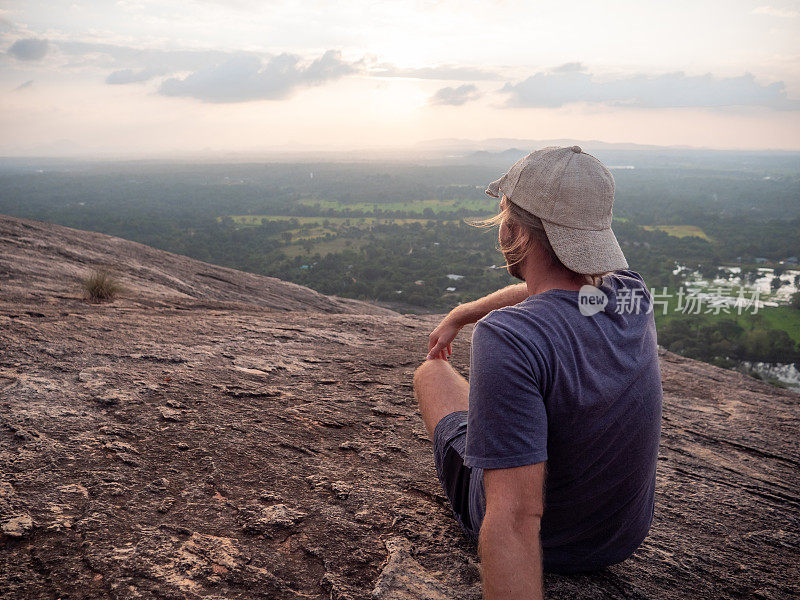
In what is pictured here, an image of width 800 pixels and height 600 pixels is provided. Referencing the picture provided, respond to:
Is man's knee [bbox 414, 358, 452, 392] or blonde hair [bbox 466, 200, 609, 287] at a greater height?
blonde hair [bbox 466, 200, 609, 287]

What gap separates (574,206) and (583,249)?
0.46 feet

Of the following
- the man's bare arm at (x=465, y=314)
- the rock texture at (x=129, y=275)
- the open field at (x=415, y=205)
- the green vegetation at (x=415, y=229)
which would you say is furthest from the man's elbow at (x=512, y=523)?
the open field at (x=415, y=205)

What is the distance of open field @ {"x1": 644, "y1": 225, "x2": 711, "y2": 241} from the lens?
177ft

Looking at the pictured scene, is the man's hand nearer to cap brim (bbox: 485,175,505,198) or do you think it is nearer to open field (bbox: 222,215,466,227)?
cap brim (bbox: 485,175,505,198)

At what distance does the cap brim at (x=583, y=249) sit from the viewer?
1538 millimetres

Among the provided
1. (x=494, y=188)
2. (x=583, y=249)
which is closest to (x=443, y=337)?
(x=494, y=188)

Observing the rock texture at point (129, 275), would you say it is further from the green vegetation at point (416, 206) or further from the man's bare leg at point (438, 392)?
the green vegetation at point (416, 206)

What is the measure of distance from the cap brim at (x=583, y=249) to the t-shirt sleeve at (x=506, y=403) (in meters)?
0.37

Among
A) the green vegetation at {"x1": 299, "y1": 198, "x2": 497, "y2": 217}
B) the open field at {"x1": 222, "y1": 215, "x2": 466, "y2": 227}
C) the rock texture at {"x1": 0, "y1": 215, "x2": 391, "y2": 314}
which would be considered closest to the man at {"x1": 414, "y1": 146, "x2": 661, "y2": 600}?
the rock texture at {"x1": 0, "y1": 215, "x2": 391, "y2": 314}

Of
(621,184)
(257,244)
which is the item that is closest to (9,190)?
(257,244)

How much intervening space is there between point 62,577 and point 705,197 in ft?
312

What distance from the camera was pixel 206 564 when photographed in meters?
1.79

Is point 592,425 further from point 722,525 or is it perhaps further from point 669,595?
point 722,525

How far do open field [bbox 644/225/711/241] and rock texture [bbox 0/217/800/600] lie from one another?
5663 centimetres
